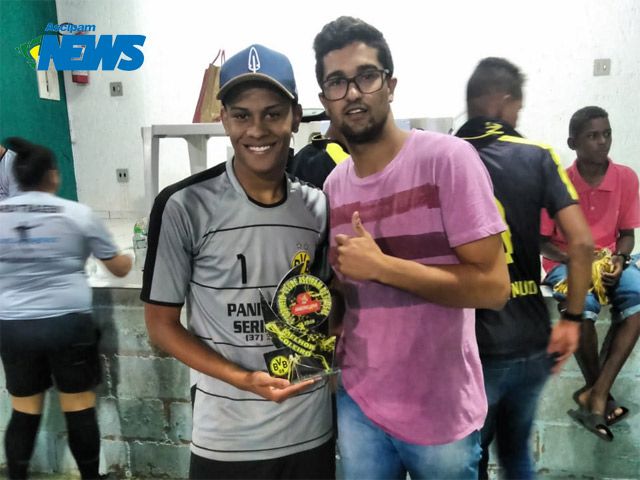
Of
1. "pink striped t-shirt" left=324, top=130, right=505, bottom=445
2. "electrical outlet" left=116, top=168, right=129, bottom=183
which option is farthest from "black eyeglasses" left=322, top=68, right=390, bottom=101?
"electrical outlet" left=116, top=168, right=129, bottom=183

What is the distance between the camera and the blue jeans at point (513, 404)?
3.86 feet

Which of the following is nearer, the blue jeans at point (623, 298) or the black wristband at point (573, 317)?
the black wristband at point (573, 317)

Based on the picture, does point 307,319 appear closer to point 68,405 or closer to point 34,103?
point 68,405

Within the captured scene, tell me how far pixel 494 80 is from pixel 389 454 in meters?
0.95

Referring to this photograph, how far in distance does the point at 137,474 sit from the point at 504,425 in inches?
53.3

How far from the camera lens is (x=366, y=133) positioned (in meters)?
0.88

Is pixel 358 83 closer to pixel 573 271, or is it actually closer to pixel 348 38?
pixel 348 38

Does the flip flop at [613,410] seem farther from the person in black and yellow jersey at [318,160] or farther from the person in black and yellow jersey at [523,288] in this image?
the person in black and yellow jersey at [318,160]

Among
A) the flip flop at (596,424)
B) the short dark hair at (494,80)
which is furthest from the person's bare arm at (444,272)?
the flip flop at (596,424)

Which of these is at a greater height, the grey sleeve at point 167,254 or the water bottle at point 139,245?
the grey sleeve at point 167,254

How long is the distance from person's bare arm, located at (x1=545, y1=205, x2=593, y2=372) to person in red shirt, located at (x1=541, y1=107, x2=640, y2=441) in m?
0.20

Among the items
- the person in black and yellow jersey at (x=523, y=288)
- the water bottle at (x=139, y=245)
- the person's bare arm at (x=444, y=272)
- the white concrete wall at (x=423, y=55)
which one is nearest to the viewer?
the person's bare arm at (x=444, y=272)

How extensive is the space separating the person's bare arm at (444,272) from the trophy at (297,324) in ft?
0.28

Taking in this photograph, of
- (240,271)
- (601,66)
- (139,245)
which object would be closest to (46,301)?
(139,245)
